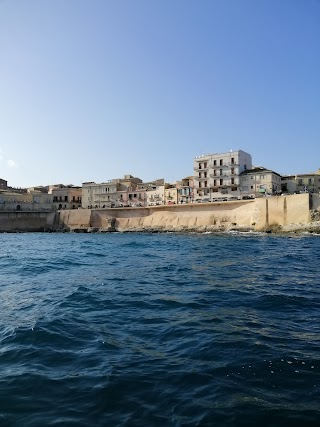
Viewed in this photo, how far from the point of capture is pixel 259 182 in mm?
65000

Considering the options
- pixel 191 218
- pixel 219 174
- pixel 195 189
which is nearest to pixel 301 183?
pixel 219 174

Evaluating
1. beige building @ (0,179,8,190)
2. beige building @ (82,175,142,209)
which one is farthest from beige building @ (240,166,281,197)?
beige building @ (0,179,8,190)

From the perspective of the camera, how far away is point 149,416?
3979mm

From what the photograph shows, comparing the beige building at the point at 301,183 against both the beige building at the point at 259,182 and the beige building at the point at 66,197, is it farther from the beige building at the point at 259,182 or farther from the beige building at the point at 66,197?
the beige building at the point at 66,197

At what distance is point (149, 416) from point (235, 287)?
7.59 m

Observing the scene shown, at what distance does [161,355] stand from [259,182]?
6247 centimetres

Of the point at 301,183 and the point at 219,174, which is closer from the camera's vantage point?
the point at 301,183

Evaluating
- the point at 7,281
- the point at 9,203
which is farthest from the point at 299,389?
the point at 9,203

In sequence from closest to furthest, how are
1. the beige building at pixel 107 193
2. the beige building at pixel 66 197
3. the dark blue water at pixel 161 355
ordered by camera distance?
the dark blue water at pixel 161 355 < the beige building at pixel 107 193 < the beige building at pixel 66 197

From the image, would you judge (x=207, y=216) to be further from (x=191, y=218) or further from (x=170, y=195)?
(x=170, y=195)

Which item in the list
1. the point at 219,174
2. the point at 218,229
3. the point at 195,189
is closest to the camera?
the point at 218,229

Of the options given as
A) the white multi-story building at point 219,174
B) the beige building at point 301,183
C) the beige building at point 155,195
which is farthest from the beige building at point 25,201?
the beige building at point 301,183

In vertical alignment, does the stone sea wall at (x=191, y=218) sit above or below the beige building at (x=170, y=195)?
below

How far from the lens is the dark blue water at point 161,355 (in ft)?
13.4
